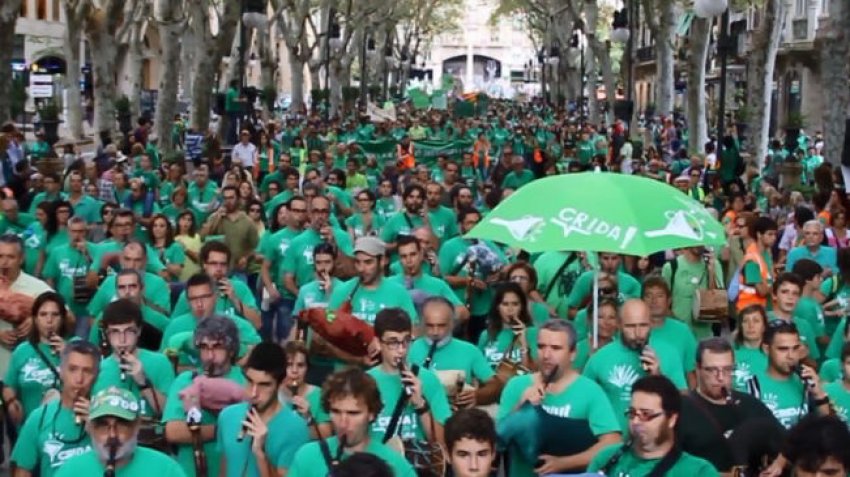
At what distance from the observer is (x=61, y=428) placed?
6.04m

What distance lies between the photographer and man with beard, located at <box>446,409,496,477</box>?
16.2ft

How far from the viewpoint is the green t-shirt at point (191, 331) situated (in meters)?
7.44

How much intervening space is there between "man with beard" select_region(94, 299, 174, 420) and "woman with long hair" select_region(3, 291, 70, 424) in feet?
1.49

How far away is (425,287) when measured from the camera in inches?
366

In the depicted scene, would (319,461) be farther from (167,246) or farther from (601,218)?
(167,246)

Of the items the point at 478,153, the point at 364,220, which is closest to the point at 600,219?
the point at 364,220

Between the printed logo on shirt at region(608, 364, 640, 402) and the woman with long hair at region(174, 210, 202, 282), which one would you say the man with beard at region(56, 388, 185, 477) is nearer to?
the printed logo on shirt at region(608, 364, 640, 402)

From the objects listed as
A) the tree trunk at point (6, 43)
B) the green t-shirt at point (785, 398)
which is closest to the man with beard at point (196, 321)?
the green t-shirt at point (785, 398)

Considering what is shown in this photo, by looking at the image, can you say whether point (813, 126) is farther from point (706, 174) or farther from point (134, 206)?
point (134, 206)

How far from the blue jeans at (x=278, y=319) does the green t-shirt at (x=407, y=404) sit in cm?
461

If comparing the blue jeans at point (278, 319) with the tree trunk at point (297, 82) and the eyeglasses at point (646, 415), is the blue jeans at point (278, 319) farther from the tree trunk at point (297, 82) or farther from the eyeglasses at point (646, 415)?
the tree trunk at point (297, 82)

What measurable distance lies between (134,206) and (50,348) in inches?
295

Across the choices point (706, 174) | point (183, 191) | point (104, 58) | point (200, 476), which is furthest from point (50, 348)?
point (104, 58)

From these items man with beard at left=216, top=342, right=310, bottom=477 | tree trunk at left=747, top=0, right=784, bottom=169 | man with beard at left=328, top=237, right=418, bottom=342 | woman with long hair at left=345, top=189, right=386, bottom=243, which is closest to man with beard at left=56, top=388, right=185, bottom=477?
man with beard at left=216, top=342, right=310, bottom=477
